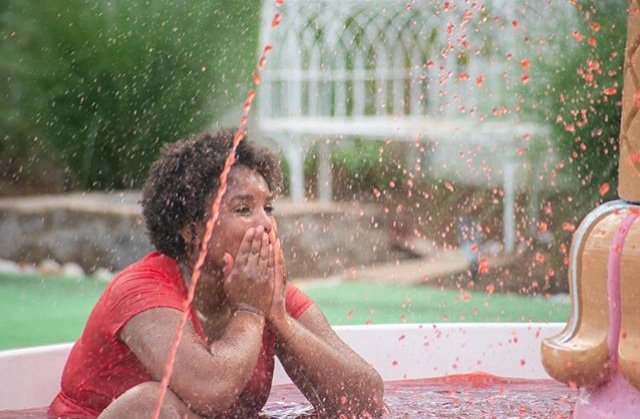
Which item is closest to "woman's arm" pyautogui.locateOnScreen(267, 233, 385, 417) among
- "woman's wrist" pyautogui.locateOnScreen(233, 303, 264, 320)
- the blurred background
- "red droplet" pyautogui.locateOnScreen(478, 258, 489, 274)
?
"woman's wrist" pyautogui.locateOnScreen(233, 303, 264, 320)

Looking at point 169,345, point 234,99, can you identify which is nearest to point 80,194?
point 234,99

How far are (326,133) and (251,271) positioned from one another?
860 cm

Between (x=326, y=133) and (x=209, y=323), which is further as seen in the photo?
(x=326, y=133)

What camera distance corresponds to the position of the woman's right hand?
3.21 m

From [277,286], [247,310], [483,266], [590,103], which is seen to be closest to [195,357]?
[247,310]

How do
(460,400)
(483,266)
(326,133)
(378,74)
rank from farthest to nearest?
(378,74) → (326,133) → (483,266) → (460,400)

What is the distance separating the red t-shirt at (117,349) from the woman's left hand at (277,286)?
0.11 m

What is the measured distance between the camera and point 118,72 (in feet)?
37.3

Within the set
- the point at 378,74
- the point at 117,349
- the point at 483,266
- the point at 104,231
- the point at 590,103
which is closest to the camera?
the point at 117,349

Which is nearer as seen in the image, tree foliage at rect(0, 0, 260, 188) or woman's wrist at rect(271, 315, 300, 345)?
woman's wrist at rect(271, 315, 300, 345)

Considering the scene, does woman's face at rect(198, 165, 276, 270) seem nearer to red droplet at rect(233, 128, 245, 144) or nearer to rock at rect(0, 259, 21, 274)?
red droplet at rect(233, 128, 245, 144)

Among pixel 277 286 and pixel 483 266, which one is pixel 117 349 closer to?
pixel 277 286

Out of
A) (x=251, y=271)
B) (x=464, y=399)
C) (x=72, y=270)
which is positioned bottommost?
(x=72, y=270)

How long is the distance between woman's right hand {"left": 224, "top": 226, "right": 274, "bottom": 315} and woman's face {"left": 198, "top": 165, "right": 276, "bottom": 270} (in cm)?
5
